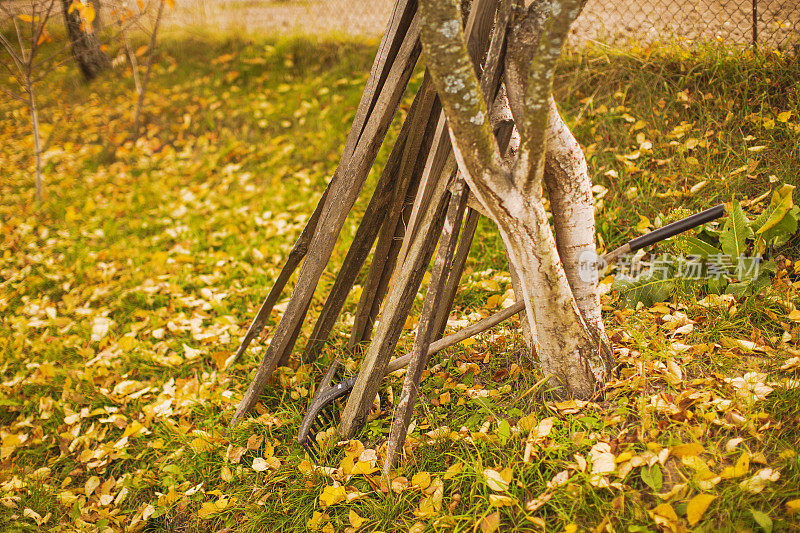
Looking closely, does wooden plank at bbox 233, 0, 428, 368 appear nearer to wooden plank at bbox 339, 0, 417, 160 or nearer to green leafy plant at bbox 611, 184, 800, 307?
wooden plank at bbox 339, 0, 417, 160

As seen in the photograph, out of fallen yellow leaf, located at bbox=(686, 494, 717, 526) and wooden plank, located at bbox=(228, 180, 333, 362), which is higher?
wooden plank, located at bbox=(228, 180, 333, 362)

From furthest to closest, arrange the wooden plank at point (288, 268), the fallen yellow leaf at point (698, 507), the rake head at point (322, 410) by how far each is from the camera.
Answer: the wooden plank at point (288, 268)
the rake head at point (322, 410)
the fallen yellow leaf at point (698, 507)

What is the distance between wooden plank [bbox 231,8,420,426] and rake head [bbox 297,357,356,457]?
0.25 metres

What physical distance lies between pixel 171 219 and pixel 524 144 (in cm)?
360

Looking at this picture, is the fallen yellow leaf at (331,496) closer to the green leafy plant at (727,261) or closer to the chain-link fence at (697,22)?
the green leafy plant at (727,261)

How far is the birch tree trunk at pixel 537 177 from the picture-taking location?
140cm

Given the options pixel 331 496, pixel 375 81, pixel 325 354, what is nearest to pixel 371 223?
pixel 375 81

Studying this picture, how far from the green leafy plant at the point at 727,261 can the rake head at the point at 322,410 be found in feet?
4.73

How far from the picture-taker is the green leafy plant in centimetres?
222

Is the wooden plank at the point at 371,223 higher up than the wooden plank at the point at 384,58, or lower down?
lower down

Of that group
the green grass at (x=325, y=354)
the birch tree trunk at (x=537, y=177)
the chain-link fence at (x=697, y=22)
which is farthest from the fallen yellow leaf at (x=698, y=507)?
the chain-link fence at (x=697, y=22)

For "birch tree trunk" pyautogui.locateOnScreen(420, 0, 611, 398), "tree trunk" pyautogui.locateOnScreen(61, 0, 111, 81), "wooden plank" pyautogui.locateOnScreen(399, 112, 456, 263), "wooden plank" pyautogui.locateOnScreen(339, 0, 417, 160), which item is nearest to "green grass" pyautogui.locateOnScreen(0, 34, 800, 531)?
"birch tree trunk" pyautogui.locateOnScreen(420, 0, 611, 398)

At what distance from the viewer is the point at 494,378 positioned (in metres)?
2.16

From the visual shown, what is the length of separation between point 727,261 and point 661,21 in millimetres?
2313
